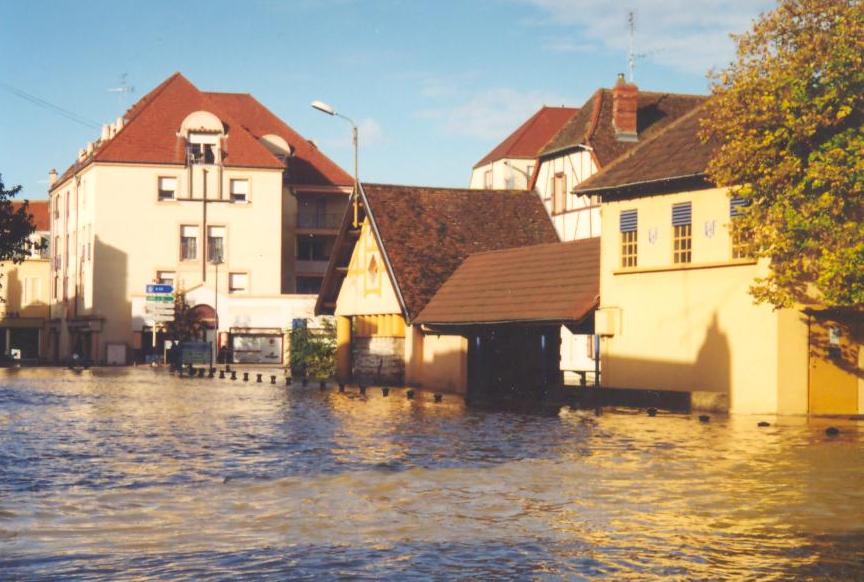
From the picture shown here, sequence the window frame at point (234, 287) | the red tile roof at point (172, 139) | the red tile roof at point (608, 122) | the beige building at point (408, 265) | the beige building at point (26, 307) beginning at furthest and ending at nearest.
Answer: the beige building at point (26, 307) < the window frame at point (234, 287) < the red tile roof at point (172, 139) < the red tile roof at point (608, 122) < the beige building at point (408, 265)

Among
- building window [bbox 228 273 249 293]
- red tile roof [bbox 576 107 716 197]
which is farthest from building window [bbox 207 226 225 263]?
red tile roof [bbox 576 107 716 197]

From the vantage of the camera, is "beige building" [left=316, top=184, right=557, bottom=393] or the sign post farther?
the sign post

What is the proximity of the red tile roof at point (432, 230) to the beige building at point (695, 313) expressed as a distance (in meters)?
11.3

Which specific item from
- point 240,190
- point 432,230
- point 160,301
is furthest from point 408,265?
point 240,190

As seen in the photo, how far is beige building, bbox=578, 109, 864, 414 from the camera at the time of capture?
3234 centimetres

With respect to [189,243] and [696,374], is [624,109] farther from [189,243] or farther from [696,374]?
[189,243]

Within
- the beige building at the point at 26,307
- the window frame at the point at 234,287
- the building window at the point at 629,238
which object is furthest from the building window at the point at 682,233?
the beige building at the point at 26,307

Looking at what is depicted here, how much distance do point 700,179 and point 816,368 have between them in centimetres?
520

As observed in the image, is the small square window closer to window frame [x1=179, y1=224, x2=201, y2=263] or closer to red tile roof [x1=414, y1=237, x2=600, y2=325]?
window frame [x1=179, y1=224, x2=201, y2=263]

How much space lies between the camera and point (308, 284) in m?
93.3

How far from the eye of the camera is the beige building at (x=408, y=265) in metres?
47.8

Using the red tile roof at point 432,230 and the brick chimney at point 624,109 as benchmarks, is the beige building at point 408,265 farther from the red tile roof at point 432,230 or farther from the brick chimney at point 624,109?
the brick chimney at point 624,109

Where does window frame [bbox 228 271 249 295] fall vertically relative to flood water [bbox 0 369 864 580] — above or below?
above

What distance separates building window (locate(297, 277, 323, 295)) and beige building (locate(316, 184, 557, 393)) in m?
35.5
